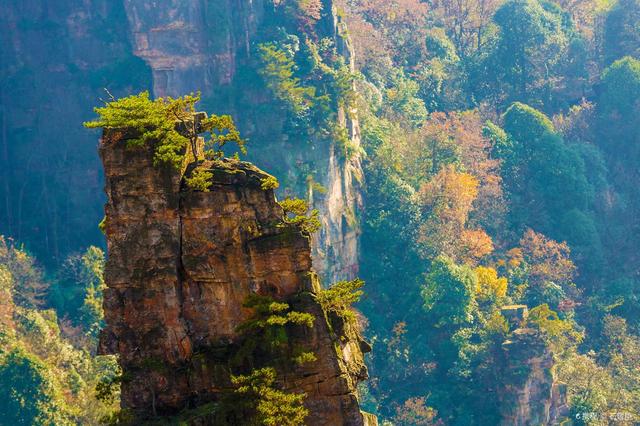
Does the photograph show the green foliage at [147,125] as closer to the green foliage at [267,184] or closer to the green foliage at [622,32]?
the green foliage at [267,184]

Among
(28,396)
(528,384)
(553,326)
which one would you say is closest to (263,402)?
(28,396)

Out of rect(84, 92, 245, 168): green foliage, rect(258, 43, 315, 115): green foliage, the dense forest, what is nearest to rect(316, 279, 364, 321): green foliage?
rect(84, 92, 245, 168): green foliage

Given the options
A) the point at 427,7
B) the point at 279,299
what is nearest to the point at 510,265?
the point at 427,7

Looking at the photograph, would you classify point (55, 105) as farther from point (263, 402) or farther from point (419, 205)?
point (263, 402)

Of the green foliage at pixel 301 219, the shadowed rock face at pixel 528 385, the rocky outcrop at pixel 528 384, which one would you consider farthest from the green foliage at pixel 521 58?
the green foliage at pixel 301 219

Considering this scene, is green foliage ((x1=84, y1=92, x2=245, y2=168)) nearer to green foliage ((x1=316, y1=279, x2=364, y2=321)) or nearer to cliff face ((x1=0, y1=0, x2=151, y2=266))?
green foliage ((x1=316, y1=279, x2=364, y2=321))

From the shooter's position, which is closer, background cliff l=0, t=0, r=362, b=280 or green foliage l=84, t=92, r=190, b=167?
green foliage l=84, t=92, r=190, b=167

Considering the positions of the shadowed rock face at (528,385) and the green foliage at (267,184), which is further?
the shadowed rock face at (528,385)
